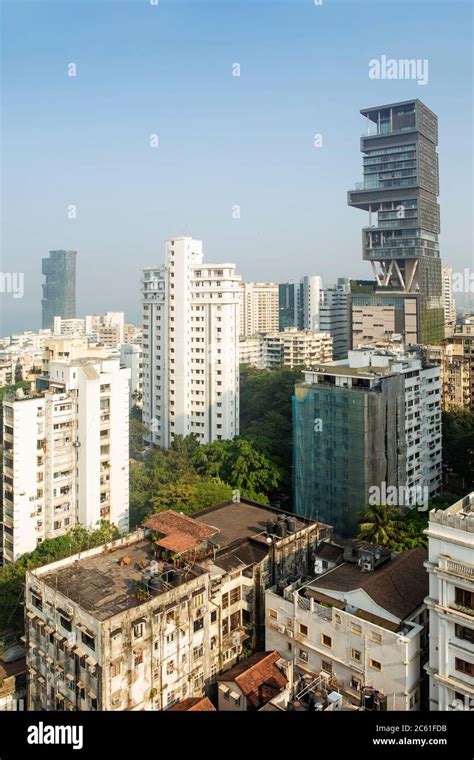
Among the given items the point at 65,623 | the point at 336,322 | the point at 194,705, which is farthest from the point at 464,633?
the point at 336,322

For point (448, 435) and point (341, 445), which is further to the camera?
point (448, 435)

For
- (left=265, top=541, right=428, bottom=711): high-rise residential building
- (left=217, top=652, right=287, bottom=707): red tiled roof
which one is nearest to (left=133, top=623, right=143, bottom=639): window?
(left=217, top=652, right=287, bottom=707): red tiled roof

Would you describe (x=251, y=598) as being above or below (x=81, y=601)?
below

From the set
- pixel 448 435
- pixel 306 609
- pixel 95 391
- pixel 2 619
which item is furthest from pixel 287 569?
pixel 448 435

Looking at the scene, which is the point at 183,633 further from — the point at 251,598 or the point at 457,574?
the point at 457,574

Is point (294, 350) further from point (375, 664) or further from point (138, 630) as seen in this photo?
point (138, 630)

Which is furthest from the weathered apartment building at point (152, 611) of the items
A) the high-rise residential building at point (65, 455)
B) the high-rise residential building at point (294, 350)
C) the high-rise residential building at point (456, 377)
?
the high-rise residential building at point (294, 350)

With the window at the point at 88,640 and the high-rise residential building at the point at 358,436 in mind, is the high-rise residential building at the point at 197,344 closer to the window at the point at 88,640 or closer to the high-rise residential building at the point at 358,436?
the high-rise residential building at the point at 358,436
